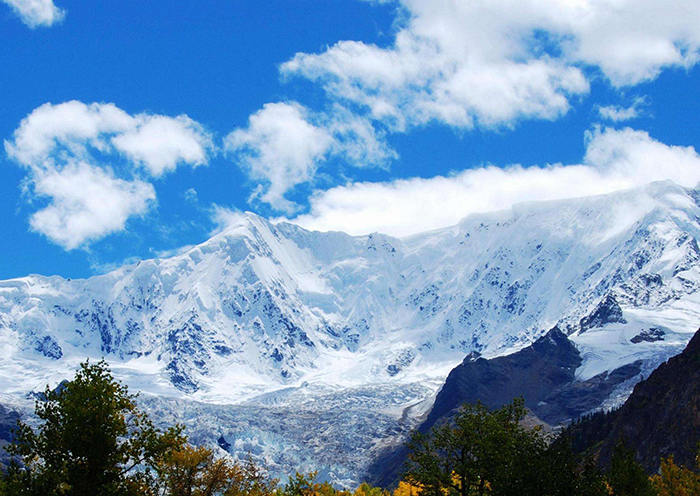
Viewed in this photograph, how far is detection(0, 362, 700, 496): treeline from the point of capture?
Answer: 3841 centimetres

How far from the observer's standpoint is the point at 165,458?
135ft

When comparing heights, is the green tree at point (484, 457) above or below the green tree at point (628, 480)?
above

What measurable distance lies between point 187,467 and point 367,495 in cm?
1300

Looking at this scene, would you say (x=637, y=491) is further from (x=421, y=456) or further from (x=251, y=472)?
(x=251, y=472)

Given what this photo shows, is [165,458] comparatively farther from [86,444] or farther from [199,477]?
[199,477]

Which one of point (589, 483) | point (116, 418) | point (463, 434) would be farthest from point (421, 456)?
point (116, 418)

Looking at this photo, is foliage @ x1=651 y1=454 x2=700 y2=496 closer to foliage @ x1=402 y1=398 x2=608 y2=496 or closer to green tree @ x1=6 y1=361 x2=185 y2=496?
foliage @ x1=402 y1=398 x2=608 y2=496

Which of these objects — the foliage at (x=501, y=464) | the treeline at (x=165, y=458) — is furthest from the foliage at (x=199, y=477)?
the foliage at (x=501, y=464)

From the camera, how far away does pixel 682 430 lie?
187625 mm

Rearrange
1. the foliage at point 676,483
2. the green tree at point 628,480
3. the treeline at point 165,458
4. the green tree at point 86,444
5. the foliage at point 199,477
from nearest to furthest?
the green tree at point 86,444, the treeline at point 165,458, the green tree at point 628,480, the foliage at point 199,477, the foliage at point 676,483

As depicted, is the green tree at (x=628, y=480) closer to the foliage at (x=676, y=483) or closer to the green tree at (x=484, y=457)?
the foliage at (x=676, y=483)

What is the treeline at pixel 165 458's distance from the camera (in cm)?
3841

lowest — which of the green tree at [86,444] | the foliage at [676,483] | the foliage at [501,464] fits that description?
the foliage at [676,483]

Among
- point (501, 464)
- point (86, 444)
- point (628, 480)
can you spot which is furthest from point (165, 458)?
point (628, 480)
